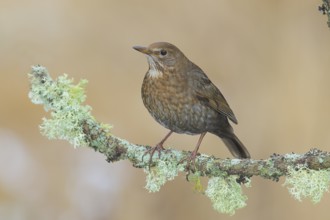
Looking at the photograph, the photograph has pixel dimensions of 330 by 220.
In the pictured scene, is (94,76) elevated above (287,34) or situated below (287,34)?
below

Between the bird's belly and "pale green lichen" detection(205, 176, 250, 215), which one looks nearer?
"pale green lichen" detection(205, 176, 250, 215)

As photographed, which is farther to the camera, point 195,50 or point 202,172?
point 195,50

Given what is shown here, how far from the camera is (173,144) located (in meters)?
7.12

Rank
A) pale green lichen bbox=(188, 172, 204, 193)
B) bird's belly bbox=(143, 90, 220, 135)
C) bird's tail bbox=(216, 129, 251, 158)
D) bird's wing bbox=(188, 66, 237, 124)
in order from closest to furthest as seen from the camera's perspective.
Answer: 1. pale green lichen bbox=(188, 172, 204, 193)
2. bird's belly bbox=(143, 90, 220, 135)
3. bird's wing bbox=(188, 66, 237, 124)
4. bird's tail bbox=(216, 129, 251, 158)

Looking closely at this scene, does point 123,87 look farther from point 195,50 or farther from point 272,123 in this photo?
point 272,123

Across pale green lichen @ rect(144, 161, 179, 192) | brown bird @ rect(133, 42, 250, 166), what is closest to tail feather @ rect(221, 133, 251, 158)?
brown bird @ rect(133, 42, 250, 166)

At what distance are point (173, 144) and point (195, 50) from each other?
1071 millimetres

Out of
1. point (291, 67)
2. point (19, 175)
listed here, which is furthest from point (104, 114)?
point (291, 67)

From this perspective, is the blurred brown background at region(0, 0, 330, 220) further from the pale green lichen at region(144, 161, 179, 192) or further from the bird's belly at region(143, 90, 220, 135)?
the pale green lichen at region(144, 161, 179, 192)

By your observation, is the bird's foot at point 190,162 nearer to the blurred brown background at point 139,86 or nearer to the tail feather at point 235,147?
the tail feather at point 235,147

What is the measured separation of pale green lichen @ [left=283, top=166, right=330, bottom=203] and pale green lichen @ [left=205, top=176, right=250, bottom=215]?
1.33 feet

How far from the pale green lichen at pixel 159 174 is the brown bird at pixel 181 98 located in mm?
754

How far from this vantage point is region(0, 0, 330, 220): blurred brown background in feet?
23.6

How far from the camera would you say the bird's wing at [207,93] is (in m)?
5.07
